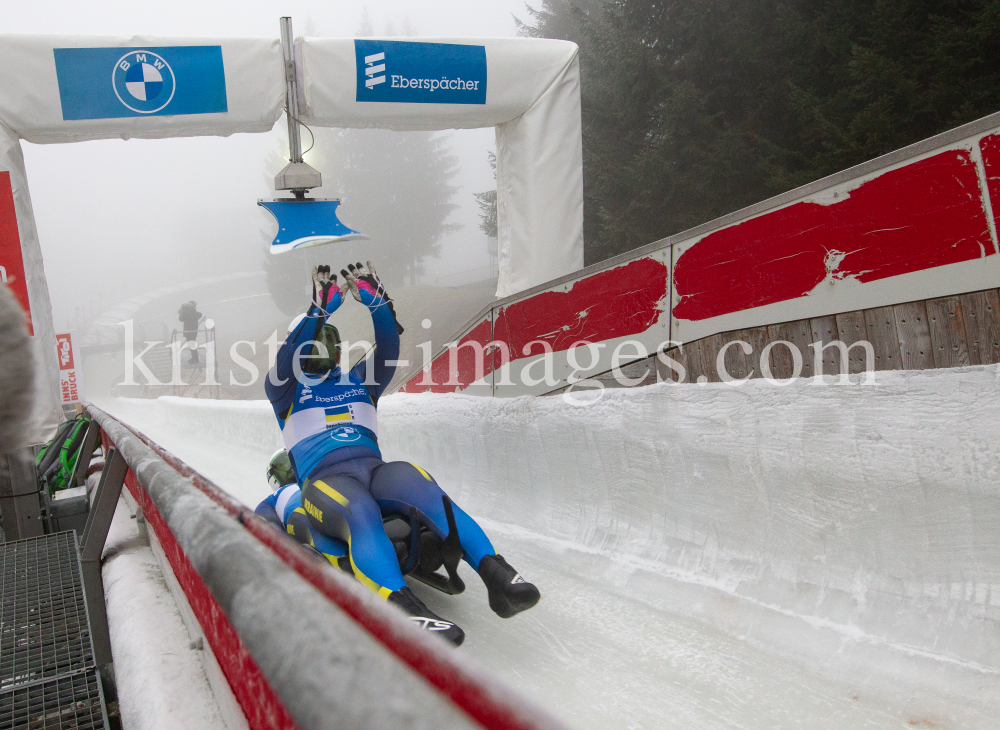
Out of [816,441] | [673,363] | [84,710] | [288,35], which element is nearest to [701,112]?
[288,35]

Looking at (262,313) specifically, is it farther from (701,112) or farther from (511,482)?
(511,482)

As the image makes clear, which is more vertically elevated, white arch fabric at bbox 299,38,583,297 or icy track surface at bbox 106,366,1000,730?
white arch fabric at bbox 299,38,583,297

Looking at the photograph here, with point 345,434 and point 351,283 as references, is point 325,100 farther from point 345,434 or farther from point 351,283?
point 345,434

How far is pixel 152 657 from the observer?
57.3 inches

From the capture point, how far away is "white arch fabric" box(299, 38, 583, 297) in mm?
3969

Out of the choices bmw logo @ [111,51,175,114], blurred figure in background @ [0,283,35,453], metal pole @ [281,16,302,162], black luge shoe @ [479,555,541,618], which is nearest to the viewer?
blurred figure in background @ [0,283,35,453]

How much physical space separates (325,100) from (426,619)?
3170 millimetres

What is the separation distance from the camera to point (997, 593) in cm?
161

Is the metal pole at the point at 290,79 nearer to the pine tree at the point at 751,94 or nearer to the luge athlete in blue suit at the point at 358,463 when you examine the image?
the luge athlete in blue suit at the point at 358,463

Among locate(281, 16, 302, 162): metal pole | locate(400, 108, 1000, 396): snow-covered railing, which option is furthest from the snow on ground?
locate(281, 16, 302, 162): metal pole

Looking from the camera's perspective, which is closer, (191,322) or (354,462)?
(354,462)

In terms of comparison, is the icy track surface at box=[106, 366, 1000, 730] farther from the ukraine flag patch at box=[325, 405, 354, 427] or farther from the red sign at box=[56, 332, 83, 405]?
the red sign at box=[56, 332, 83, 405]

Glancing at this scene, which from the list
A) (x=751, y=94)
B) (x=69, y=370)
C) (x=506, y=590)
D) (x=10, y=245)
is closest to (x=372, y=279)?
(x=506, y=590)

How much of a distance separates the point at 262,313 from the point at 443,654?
4642 cm
